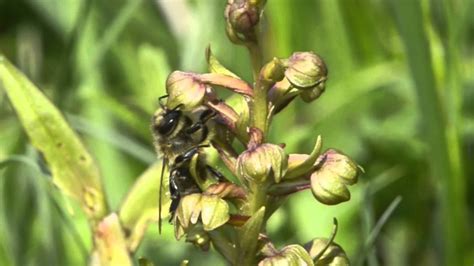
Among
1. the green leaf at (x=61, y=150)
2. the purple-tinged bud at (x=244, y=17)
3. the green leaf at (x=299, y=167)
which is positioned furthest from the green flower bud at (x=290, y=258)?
the green leaf at (x=61, y=150)

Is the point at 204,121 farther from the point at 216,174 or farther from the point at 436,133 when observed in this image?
the point at 436,133

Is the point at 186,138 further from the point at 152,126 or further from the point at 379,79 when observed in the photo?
the point at 379,79

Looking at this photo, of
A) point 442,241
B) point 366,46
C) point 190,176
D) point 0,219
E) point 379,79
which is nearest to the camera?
point 190,176

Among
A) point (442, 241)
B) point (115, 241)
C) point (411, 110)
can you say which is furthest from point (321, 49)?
point (115, 241)

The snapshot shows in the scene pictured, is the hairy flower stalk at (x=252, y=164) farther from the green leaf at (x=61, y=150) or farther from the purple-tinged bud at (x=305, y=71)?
the green leaf at (x=61, y=150)

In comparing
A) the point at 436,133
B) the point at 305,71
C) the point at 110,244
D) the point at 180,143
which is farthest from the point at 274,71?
the point at 436,133

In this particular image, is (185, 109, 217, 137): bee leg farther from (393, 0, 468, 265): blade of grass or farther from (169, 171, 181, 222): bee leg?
(393, 0, 468, 265): blade of grass

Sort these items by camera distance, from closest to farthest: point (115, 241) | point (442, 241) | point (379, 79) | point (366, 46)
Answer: point (115, 241)
point (442, 241)
point (379, 79)
point (366, 46)
